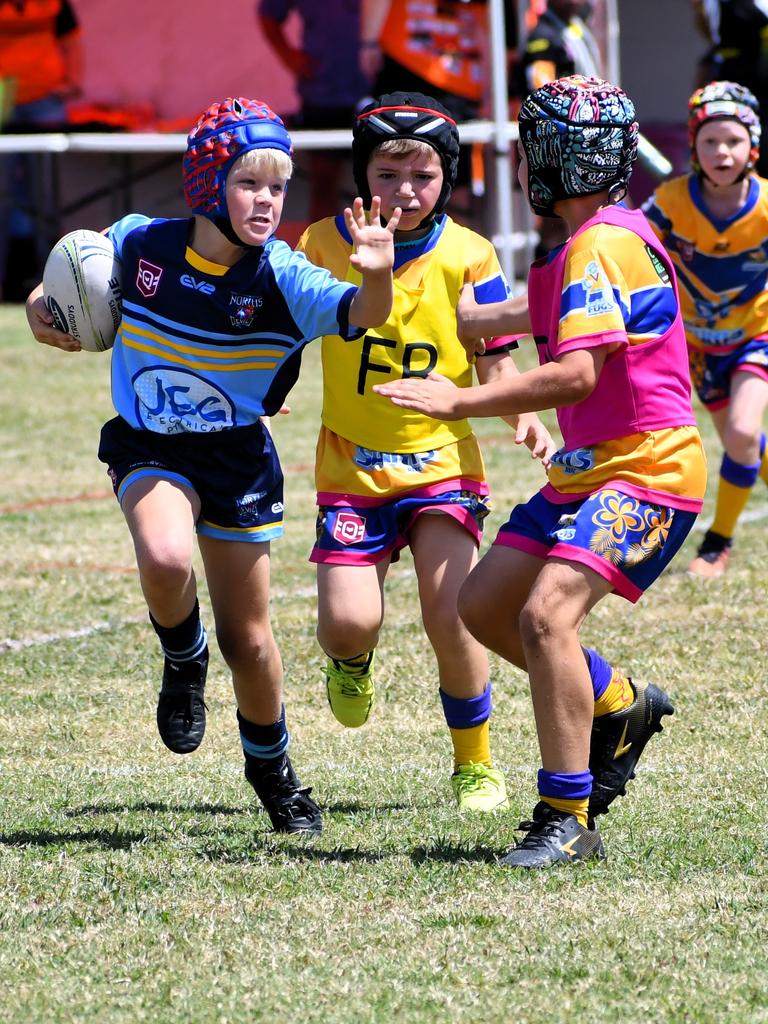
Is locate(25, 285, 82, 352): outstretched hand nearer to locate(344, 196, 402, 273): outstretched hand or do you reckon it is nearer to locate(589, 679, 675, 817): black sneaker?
locate(344, 196, 402, 273): outstretched hand

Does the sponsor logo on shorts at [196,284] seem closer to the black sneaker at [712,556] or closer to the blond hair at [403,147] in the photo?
the blond hair at [403,147]

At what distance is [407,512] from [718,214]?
3708 millimetres

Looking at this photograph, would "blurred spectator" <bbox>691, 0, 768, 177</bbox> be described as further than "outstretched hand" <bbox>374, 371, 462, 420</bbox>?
Yes

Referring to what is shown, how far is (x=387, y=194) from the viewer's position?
4.95m

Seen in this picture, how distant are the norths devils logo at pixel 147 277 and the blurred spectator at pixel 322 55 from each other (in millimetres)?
12092

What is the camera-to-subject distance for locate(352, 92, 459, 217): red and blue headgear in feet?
16.1

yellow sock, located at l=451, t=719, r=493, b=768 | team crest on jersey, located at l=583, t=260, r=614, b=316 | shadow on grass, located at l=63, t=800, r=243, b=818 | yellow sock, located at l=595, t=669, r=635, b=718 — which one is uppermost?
team crest on jersey, located at l=583, t=260, r=614, b=316

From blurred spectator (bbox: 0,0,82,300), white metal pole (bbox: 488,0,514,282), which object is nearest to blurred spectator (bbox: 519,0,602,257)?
white metal pole (bbox: 488,0,514,282)

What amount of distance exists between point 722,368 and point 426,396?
4565mm

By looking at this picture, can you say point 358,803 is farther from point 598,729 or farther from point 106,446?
point 106,446

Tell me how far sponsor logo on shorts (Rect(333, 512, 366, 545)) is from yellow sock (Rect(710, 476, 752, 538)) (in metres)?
3.57

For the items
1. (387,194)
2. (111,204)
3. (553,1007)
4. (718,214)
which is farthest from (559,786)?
(111,204)

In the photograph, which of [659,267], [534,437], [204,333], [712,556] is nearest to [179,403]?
[204,333]

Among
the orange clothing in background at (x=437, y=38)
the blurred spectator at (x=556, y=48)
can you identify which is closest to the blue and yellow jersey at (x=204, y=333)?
the blurred spectator at (x=556, y=48)
